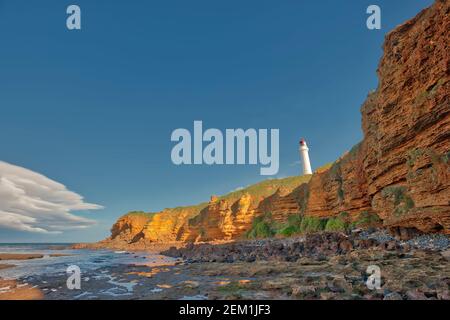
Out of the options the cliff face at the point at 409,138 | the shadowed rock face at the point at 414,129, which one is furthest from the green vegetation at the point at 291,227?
the shadowed rock face at the point at 414,129

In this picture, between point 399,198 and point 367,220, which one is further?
point 367,220

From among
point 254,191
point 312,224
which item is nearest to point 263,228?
point 312,224

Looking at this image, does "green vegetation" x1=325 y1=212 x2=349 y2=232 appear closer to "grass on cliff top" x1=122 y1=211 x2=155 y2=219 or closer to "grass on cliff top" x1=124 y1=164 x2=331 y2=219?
"grass on cliff top" x1=124 y1=164 x2=331 y2=219

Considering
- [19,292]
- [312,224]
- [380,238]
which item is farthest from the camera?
[312,224]

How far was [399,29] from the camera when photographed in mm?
21578

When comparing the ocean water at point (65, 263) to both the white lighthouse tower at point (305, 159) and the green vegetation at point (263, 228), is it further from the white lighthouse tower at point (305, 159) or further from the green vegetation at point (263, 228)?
the white lighthouse tower at point (305, 159)

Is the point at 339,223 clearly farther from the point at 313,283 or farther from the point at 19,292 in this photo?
the point at 19,292

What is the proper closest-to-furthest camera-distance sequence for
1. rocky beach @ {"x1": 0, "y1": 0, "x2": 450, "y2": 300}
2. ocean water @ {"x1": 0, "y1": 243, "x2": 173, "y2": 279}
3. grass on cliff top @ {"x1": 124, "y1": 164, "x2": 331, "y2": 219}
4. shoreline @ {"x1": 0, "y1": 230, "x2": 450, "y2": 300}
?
1. shoreline @ {"x1": 0, "y1": 230, "x2": 450, "y2": 300}
2. rocky beach @ {"x1": 0, "y1": 0, "x2": 450, "y2": 300}
3. ocean water @ {"x1": 0, "y1": 243, "x2": 173, "y2": 279}
4. grass on cliff top @ {"x1": 124, "y1": 164, "x2": 331, "y2": 219}

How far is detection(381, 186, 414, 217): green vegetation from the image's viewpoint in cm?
1920

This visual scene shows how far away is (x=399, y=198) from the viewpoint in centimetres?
2122

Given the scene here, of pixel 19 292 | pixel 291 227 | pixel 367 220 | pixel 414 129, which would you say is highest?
pixel 414 129

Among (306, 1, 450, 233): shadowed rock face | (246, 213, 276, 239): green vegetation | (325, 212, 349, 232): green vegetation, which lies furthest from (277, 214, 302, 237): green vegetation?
(306, 1, 450, 233): shadowed rock face

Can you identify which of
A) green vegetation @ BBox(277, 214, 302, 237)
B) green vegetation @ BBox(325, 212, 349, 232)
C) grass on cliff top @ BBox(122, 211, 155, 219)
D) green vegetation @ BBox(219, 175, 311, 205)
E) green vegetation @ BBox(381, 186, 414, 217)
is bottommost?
grass on cliff top @ BBox(122, 211, 155, 219)
